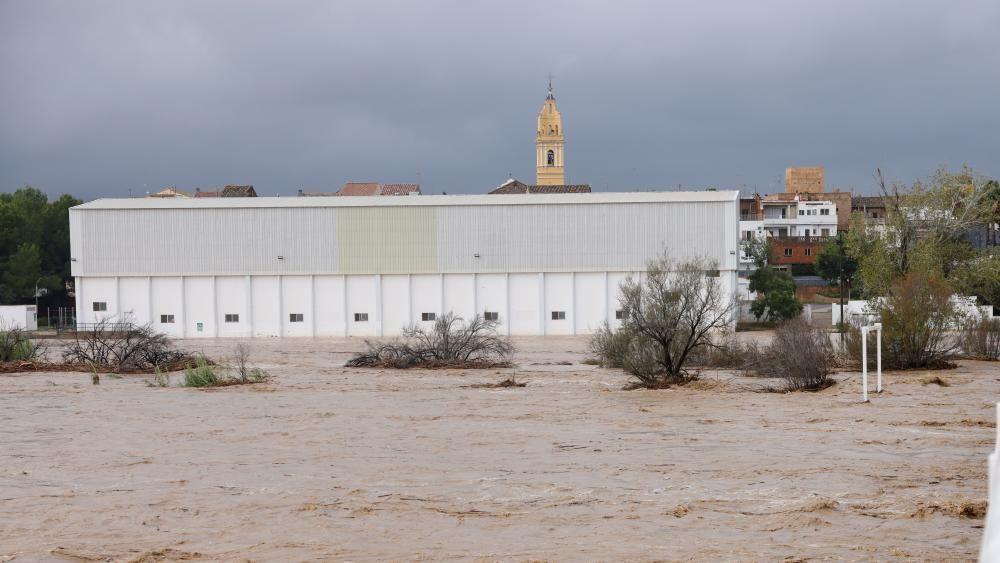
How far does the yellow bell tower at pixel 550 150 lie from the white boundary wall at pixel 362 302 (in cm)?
8429

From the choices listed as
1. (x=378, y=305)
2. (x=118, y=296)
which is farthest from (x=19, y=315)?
(x=378, y=305)

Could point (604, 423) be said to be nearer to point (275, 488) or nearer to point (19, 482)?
point (275, 488)

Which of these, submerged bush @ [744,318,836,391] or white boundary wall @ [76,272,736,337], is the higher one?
white boundary wall @ [76,272,736,337]

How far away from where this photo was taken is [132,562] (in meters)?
12.0

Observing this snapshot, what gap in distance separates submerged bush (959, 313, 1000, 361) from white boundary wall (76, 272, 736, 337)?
19.8 meters

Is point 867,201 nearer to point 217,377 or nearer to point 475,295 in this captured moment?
point 475,295

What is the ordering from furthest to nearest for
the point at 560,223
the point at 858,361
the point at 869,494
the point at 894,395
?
the point at 560,223, the point at 858,361, the point at 894,395, the point at 869,494

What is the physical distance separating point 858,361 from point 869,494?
19.8 m

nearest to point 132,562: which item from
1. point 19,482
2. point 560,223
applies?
point 19,482

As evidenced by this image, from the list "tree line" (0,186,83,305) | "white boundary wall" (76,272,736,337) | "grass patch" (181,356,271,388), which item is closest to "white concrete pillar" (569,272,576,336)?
"white boundary wall" (76,272,736,337)

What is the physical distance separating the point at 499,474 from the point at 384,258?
1638 inches

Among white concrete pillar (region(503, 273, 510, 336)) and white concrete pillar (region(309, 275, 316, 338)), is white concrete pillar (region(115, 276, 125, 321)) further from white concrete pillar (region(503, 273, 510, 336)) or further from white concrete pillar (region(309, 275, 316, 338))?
white concrete pillar (region(503, 273, 510, 336))

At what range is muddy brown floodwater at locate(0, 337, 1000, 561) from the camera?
1271 centimetres

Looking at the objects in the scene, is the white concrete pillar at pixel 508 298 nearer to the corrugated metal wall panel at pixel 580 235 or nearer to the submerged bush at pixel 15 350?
the corrugated metal wall panel at pixel 580 235
